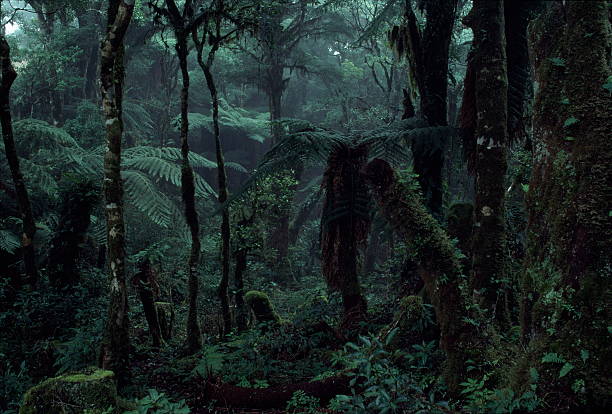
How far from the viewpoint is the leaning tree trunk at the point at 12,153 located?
6.63 meters

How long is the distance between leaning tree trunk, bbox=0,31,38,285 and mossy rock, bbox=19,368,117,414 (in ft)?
13.2

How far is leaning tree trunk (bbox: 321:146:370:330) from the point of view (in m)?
5.92

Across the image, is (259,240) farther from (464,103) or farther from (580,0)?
(580,0)

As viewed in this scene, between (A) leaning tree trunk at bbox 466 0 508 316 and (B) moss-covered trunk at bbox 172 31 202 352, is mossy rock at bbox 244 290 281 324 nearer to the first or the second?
(B) moss-covered trunk at bbox 172 31 202 352

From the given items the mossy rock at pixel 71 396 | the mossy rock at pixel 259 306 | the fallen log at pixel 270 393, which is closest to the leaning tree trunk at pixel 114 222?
the fallen log at pixel 270 393

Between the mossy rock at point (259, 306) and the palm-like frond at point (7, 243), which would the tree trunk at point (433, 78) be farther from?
the palm-like frond at point (7, 243)

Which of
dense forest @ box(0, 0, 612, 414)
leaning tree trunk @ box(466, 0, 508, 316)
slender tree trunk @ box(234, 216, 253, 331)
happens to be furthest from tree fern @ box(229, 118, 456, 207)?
slender tree trunk @ box(234, 216, 253, 331)

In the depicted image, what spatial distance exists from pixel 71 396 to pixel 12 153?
4.63 metres

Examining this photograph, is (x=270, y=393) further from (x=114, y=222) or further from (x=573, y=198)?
(x=573, y=198)

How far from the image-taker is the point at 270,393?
15.4 feet

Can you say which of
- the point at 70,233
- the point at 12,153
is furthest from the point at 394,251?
the point at 12,153

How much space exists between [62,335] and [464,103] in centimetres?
640

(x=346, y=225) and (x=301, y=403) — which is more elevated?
(x=346, y=225)

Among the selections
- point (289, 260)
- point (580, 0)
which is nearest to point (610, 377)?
point (580, 0)
